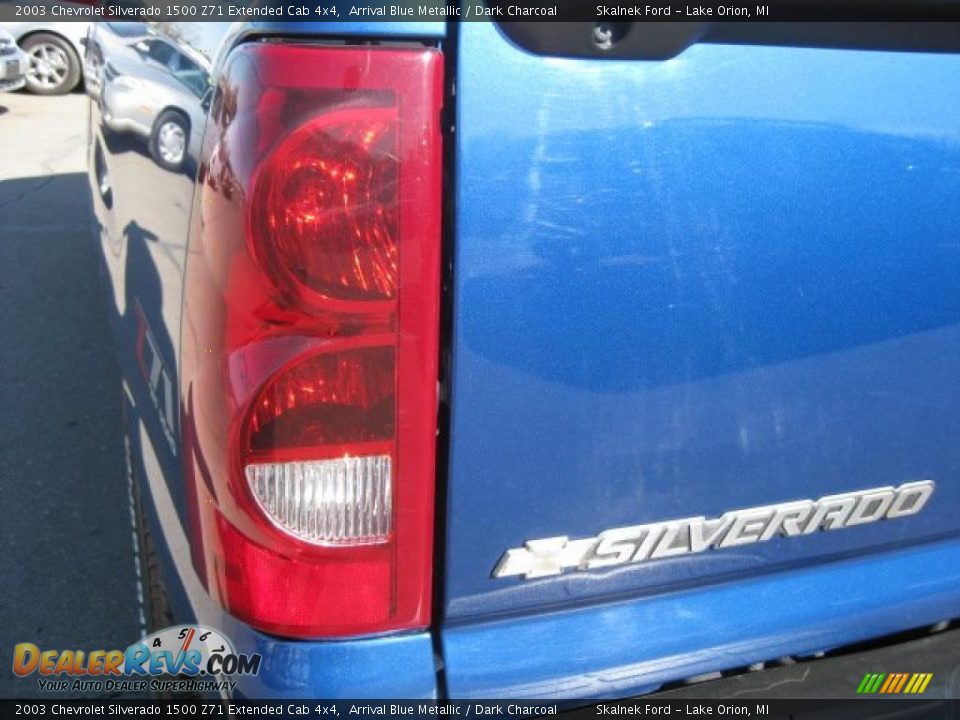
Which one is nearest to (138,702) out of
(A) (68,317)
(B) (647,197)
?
(B) (647,197)

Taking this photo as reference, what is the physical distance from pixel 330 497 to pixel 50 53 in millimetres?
11115

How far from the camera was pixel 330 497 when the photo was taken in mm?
1271

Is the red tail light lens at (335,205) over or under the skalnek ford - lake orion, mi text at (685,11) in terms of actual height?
under

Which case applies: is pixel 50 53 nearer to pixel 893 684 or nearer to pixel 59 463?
pixel 59 463

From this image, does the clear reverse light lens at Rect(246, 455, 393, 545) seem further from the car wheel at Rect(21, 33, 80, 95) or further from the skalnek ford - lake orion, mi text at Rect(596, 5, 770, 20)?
the car wheel at Rect(21, 33, 80, 95)

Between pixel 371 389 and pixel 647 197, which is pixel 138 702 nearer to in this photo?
pixel 371 389

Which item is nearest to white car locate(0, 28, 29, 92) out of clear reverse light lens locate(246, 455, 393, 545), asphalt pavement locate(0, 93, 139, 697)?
asphalt pavement locate(0, 93, 139, 697)

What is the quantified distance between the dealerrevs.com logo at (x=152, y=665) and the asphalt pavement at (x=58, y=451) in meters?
0.05

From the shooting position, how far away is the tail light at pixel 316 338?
1.13m

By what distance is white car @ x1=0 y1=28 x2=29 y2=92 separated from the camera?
9784mm

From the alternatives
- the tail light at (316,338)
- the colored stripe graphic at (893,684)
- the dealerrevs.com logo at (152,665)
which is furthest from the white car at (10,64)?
the colored stripe graphic at (893,684)

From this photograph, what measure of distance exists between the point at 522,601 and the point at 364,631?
223mm

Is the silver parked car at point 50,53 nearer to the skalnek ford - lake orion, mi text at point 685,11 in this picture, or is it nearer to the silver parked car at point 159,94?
the silver parked car at point 159,94

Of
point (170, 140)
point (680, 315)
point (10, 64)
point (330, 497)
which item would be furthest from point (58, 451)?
point (10, 64)
